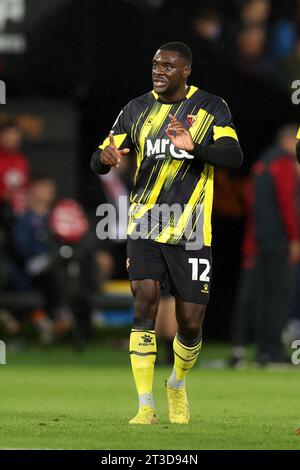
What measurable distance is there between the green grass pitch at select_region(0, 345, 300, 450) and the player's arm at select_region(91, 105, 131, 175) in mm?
1608

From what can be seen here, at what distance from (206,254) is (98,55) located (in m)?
8.54

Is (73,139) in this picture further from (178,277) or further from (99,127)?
(178,277)

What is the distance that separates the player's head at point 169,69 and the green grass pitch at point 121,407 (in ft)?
6.93

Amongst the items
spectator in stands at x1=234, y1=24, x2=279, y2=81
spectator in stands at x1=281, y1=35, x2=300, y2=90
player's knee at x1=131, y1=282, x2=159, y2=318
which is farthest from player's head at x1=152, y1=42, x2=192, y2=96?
spectator in stands at x1=281, y1=35, x2=300, y2=90

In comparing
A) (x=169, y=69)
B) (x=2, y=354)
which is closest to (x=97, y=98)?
(x=2, y=354)

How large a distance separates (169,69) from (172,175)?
67cm

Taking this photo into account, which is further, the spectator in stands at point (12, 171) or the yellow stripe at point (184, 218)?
the spectator in stands at point (12, 171)

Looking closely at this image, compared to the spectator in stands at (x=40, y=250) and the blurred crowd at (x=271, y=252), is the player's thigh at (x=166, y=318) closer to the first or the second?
the blurred crowd at (x=271, y=252)

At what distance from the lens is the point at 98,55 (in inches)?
653

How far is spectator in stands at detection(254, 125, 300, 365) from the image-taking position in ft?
45.7

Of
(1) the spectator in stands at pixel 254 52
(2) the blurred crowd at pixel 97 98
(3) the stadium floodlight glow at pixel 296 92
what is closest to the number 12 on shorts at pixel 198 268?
(2) the blurred crowd at pixel 97 98

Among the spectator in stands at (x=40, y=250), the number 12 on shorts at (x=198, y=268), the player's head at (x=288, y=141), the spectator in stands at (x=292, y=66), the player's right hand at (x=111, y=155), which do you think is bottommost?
the spectator in stands at (x=40, y=250)

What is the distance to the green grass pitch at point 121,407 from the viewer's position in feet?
24.0

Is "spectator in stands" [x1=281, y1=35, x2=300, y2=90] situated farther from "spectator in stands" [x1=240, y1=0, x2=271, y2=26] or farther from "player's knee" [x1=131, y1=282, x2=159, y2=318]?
"player's knee" [x1=131, y1=282, x2=159, y2=318]
